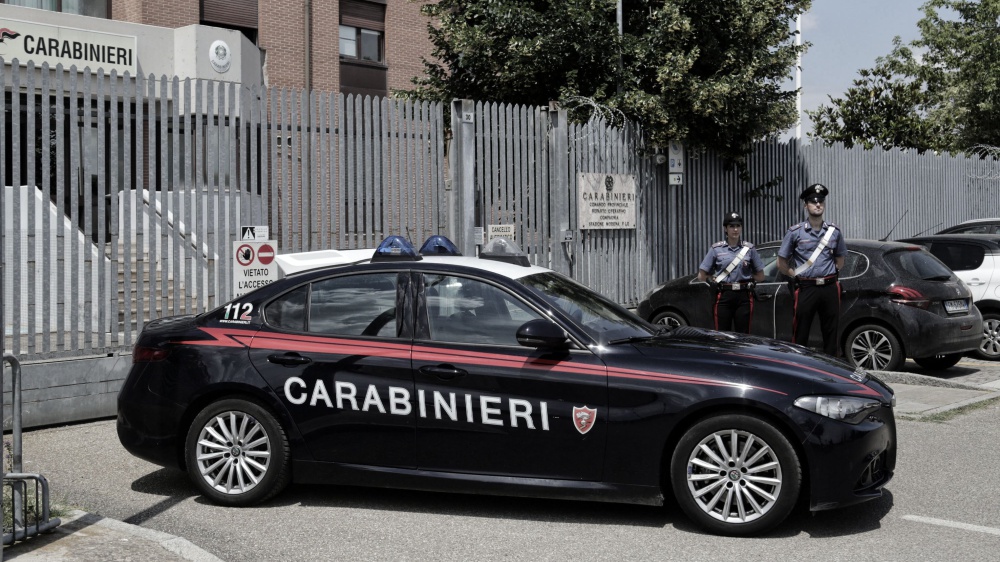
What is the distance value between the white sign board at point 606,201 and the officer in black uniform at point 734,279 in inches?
146

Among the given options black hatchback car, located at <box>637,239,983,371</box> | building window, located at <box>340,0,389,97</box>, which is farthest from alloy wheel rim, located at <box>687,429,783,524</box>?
building window, located at <box>340,0,389,97</box>

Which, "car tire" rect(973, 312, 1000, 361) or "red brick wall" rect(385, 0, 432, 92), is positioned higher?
"red brick wall" rect(385, 0, 432, 92)

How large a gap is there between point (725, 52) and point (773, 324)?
5125 millimetres

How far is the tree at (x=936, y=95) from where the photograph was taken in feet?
92.3

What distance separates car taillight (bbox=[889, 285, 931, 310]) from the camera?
448 inches

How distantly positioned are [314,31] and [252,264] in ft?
61.4

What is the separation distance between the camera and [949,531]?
5.74 meters

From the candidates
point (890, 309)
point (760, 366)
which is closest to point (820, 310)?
point (890, 309)

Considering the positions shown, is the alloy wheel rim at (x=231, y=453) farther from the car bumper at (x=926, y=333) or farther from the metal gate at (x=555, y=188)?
the car bumper at (x=926, y=333)

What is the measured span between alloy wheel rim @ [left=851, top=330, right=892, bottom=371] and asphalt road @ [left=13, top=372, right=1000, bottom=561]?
425 centimetres

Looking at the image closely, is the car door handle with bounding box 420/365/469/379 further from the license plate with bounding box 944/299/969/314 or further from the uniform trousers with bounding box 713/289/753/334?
the license plate with bounding box 944/299/969/314

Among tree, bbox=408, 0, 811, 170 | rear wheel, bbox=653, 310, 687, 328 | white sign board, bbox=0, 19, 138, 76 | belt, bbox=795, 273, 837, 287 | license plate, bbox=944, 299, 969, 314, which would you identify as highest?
white sign board, bbox=0, 19, 138, 76

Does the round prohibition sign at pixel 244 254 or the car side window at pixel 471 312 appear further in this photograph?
the round prohibition sign at pixel 244 254

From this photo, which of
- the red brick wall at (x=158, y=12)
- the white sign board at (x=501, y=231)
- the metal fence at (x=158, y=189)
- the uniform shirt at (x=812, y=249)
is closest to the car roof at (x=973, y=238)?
the uniform shirt at (x=812, y=249)
